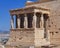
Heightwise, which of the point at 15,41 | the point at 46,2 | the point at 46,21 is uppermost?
the point at 46,2

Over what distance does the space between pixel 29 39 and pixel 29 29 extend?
46.3 inches

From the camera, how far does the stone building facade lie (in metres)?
32.1

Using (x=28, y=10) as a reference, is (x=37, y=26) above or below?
below

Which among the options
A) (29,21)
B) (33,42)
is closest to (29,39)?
(33,42)

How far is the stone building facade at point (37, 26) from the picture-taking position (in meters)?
32.1

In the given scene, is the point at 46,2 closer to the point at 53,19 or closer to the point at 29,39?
the point at 53,19

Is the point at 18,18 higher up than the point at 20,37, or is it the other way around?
the point at 18,18

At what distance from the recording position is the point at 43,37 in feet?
108

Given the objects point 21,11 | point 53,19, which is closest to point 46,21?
point 53,19

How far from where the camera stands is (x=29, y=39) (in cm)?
3194

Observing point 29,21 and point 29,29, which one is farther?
point 29,21

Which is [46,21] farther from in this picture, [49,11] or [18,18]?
[18,18]

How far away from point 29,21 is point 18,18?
1340 mm

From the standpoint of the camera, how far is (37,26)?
33.8 meters
